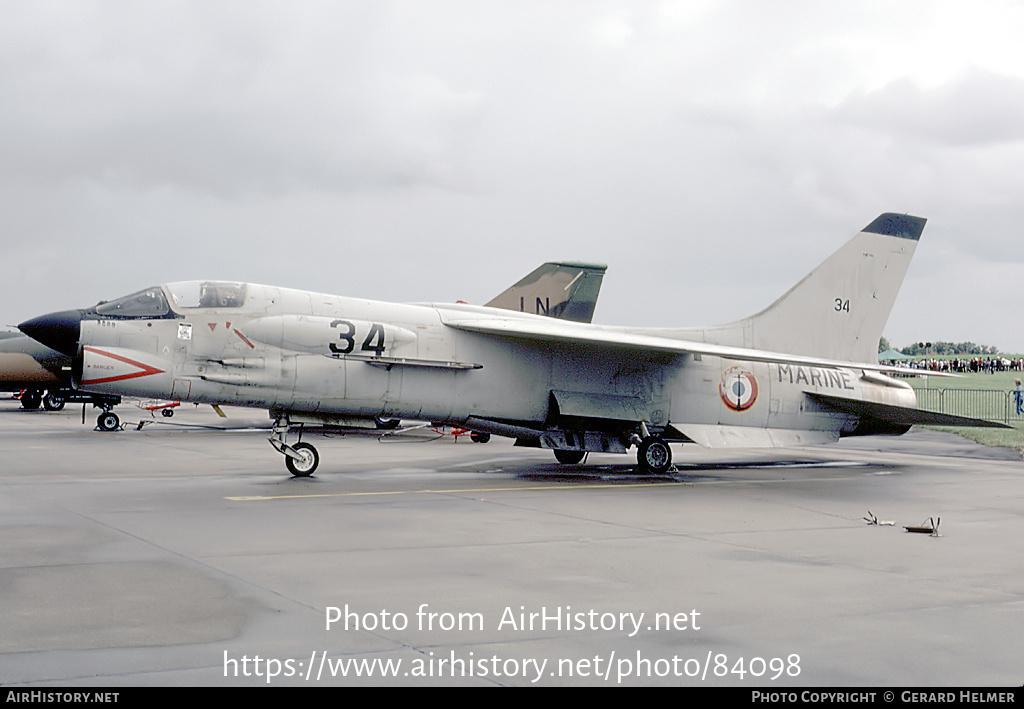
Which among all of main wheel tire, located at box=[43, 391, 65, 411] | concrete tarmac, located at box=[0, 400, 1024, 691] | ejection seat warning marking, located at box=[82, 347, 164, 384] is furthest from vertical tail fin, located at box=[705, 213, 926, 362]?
main wheel tire, located at box=[43, 391, 65, 411]

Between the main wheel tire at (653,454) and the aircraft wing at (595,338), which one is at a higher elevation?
the aircraft wing at (595,338)

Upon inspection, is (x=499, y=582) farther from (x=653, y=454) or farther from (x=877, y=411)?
(x=877, y=411)

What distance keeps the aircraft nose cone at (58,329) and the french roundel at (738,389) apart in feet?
35.3

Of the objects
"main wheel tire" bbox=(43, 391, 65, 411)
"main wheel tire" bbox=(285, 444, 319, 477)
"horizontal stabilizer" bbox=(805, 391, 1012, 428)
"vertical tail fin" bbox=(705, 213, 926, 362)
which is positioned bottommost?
"main wheel tire" bbox=(43, 391, 65, 411)

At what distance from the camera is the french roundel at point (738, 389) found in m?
17.4

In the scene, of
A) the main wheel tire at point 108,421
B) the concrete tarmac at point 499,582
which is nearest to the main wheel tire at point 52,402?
the main wheel tire at point 108,421

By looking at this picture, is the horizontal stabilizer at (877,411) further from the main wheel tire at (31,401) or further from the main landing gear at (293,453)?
the main wheel tire at (31,401)

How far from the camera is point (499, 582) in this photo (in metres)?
7.02

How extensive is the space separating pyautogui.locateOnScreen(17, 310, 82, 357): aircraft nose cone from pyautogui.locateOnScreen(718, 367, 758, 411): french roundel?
10775 mm

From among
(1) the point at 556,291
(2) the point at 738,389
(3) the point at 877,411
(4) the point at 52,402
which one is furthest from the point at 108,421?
(3) the point at 877,411

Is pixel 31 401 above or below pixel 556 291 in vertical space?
below

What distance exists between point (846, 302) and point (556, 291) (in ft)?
26.3

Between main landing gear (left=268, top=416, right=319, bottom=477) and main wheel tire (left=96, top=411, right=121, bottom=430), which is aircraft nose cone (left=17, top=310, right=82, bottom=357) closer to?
main landing gear (left=268, top=416, right=319, bottom=477)

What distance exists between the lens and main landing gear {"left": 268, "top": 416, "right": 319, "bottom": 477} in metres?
14.4
